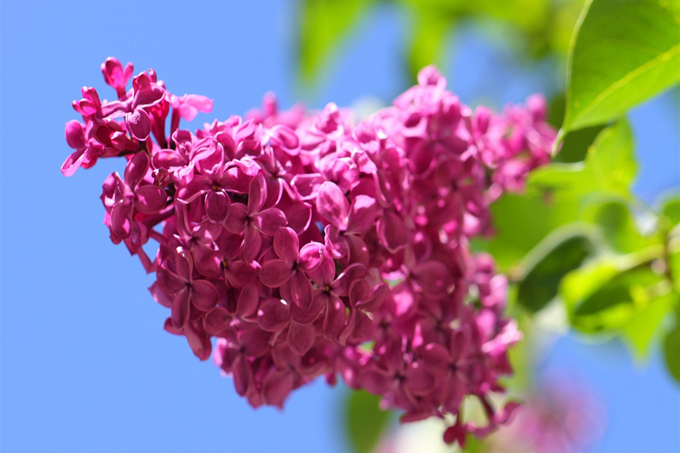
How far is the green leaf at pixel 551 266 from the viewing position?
158cm

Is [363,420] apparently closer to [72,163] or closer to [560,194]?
[560,194]

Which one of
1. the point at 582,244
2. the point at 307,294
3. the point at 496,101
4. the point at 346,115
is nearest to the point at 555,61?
the point at 496,101

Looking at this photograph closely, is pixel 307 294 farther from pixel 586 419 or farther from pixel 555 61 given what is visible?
pixel 586 419

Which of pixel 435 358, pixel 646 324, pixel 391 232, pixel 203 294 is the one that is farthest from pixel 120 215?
pixel 646 324

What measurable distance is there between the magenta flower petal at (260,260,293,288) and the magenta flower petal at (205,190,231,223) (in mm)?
85

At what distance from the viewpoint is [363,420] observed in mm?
2404

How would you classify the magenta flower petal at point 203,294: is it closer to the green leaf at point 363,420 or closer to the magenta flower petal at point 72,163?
the magenta flower petal at point 72,163

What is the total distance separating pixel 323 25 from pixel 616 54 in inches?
68.0

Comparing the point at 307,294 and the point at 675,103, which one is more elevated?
the point at 675,103

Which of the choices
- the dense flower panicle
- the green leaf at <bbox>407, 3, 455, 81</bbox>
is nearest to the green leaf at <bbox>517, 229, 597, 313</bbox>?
the dense flower panicle

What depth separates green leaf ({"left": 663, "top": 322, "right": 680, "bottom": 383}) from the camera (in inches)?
61.1

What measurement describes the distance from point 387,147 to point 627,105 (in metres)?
0.38

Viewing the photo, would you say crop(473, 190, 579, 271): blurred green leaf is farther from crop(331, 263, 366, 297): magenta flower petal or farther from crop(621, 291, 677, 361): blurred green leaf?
crop(331, 263, 366, 297): magenta flower petal

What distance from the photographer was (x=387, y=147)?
3.79 feet
